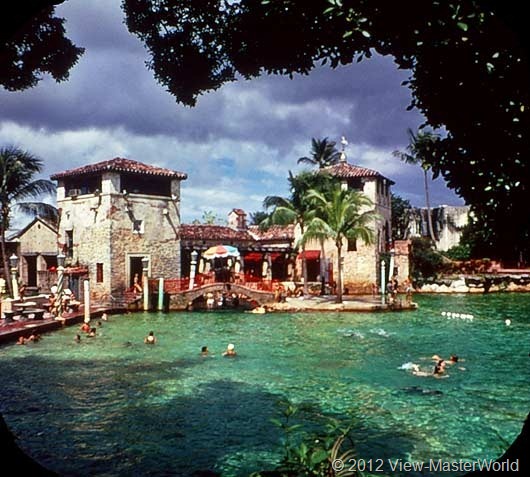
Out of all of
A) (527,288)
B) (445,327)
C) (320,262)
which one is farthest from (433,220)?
(445,327)

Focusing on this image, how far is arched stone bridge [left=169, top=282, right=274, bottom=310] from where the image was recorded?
108 feet

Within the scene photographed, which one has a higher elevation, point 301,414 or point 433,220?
point 433,220

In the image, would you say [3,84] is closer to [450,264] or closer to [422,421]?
[422,421]

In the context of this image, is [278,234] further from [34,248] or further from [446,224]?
[34,248]

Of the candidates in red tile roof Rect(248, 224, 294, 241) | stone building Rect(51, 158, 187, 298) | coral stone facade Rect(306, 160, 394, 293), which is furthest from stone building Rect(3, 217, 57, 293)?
coral stone facade Rect(306, 160, 394, 293)

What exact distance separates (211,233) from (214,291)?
7.29 m

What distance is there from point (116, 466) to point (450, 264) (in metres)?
39.6

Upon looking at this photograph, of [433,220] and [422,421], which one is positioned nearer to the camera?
[422,421]

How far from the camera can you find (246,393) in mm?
14055

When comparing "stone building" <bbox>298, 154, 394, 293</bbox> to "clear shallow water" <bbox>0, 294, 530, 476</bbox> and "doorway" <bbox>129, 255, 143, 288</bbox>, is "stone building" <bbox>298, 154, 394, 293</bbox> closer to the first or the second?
"doorway" <bbox>129, 255, 143, 288</bbox>

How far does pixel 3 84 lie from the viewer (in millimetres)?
9008

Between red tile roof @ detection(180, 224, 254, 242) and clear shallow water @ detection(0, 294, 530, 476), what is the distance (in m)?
14.0

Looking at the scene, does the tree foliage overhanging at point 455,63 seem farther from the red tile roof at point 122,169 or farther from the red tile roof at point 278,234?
the red tile roof at point 278,234

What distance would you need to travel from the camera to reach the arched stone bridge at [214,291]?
33.1m
